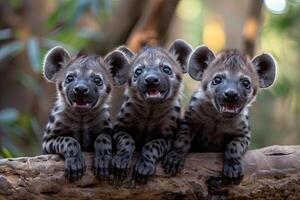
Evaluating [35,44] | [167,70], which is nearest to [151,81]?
[167,70]

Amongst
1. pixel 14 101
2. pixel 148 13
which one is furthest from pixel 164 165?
pixel 14 101

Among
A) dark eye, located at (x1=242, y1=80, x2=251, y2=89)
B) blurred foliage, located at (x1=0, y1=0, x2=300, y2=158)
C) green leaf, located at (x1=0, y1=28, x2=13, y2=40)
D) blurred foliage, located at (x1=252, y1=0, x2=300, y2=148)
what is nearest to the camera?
dark eye, located at (x1=242, y1=80, x2=251, y2=89)

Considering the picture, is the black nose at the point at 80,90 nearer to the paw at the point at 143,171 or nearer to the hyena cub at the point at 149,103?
the hyena cub at the point at 149,103

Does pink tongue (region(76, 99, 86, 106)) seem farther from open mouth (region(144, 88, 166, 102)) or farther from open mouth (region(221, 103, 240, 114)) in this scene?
open mouth (region(221, 103, 240, 114))

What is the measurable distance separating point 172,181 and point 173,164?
105 mm

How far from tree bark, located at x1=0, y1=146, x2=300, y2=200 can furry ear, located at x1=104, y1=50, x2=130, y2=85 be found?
0.77 m

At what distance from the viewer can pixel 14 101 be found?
779cm

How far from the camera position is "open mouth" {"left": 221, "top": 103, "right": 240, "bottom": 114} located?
4.27m

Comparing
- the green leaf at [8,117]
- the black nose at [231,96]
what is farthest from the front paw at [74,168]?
the green leaf at [8,117]

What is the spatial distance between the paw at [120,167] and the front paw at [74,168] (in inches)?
7.2

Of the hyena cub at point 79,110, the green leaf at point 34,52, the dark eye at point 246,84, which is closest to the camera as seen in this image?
the hyena cub at point 79,110

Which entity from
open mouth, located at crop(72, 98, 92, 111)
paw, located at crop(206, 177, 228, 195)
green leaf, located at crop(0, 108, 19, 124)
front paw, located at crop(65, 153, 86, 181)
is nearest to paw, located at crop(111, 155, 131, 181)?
front paw, located at crop(65, 153, 86, 181)

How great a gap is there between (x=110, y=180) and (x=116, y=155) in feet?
0.52

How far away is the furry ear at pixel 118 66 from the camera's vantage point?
4730 millimetres
